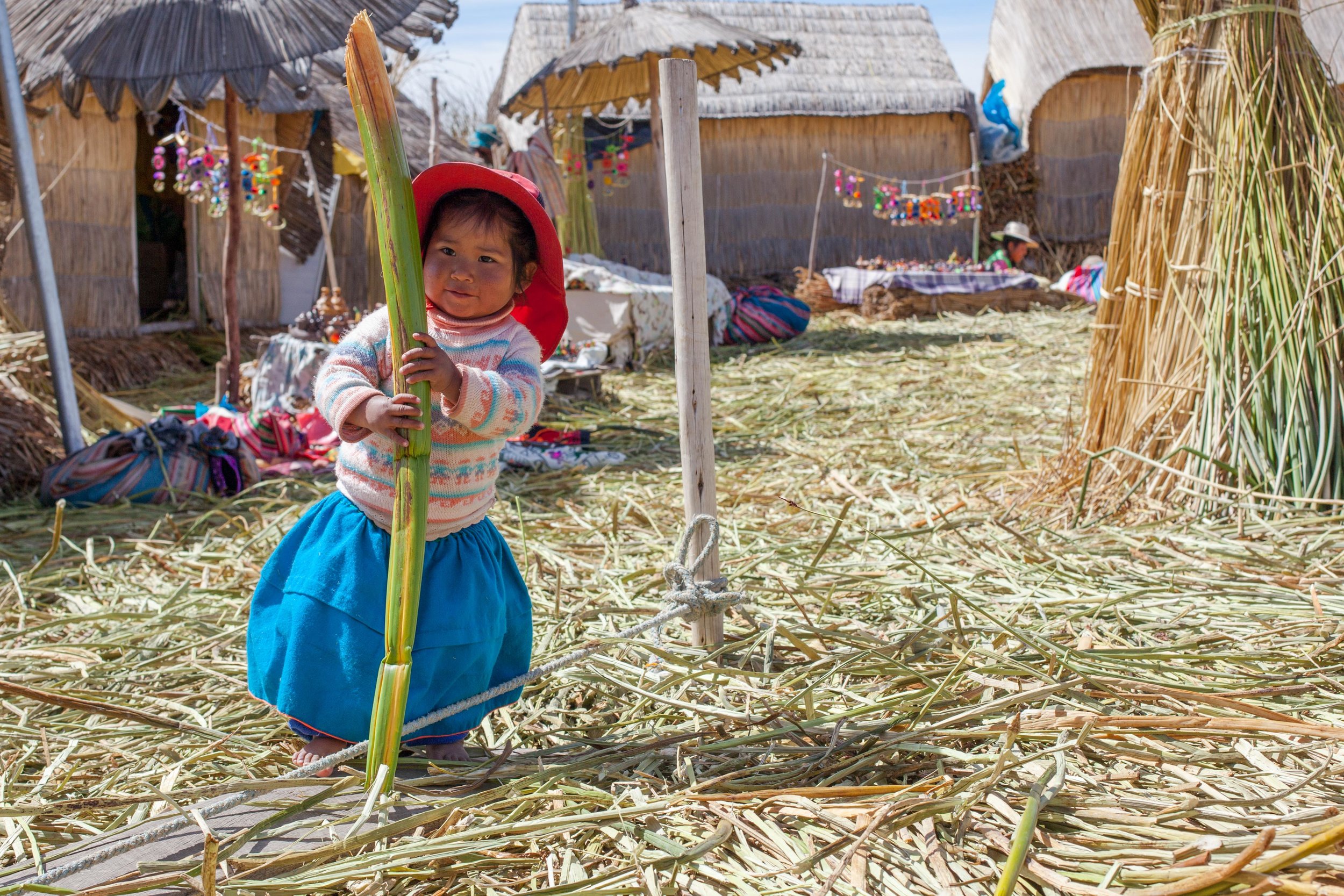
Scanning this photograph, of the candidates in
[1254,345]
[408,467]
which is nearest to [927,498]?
[1254,345]

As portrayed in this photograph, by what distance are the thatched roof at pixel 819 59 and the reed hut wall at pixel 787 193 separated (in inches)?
7.9

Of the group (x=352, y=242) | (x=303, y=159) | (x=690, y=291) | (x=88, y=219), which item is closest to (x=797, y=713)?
(x=690, y=291)

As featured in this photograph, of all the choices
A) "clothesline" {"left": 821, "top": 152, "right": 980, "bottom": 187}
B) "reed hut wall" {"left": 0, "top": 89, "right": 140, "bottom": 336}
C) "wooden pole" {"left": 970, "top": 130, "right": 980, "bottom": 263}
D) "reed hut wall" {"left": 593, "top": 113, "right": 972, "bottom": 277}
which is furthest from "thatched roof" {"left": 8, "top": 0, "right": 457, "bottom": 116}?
"wooden pole" {"left": 970, "top": 130, "right": 980, "bottom": 263}

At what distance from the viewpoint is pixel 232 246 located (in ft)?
18.3

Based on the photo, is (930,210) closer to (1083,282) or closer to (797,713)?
(1083,282)

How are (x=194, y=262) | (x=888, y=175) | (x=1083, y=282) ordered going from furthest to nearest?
(x=888, y=175) → (x=1083, y=282) → (x=194, y=262)

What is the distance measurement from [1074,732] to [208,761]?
1548 millimetres

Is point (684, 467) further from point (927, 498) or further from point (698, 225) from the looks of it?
point (927, 498)

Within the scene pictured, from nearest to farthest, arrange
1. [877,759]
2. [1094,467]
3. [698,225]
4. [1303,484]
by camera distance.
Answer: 1. [877,759]
2. [698,225]
3. [1303,484]
4. [1094,467]

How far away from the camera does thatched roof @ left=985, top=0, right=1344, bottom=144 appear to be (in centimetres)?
1406

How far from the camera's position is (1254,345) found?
3.11 metres

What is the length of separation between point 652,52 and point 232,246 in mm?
4823

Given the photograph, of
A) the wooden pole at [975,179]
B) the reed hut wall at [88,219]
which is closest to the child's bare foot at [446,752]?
the reed hut wall at [88,219]

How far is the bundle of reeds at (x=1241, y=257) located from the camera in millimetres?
3057
